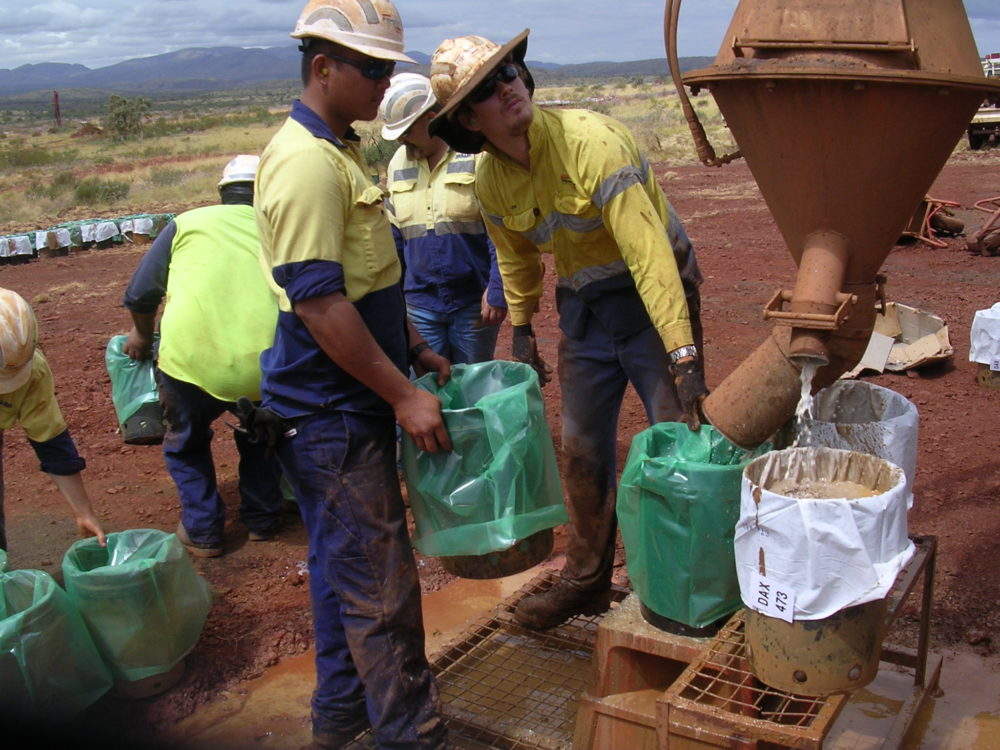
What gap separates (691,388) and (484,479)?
0.67m

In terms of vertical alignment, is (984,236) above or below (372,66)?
below

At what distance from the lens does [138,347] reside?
5121 mm

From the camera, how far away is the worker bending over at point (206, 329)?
14.7 feet

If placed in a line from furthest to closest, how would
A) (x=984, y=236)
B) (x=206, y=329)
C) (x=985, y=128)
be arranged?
1. (x=985, y=128)
2. (x=984, y=236)
3. (x=206, y=329)

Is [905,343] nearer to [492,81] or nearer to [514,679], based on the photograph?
[514,679]

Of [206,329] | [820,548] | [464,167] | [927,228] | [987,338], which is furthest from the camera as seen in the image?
[927,228]

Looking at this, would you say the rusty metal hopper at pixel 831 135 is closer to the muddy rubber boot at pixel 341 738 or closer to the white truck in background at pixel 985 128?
the muddy rubber boot at pixel 341 738

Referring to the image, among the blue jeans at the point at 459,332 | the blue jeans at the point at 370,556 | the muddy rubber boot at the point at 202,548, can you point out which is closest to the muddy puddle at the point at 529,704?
the blue jeans at the point at 370,556

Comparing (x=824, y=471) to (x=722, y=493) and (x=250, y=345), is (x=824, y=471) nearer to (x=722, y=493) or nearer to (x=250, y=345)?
(x=722, y=493)

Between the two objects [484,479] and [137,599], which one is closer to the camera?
[484,479]

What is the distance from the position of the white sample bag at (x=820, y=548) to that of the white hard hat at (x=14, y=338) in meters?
2.41

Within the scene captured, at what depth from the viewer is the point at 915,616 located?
4066 mm

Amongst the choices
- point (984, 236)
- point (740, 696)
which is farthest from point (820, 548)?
point (984, 236)

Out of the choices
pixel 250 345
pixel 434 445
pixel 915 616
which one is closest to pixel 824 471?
pixel 434 445
